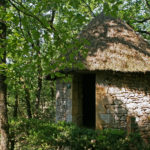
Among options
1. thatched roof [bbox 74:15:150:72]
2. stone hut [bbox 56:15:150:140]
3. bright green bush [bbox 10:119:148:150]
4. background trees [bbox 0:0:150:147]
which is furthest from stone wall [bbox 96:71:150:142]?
background trees [bbox 0:0:150:147]

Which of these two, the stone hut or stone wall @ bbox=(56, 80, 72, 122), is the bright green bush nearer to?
the stone hut

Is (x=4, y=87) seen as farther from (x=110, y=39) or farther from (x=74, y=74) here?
(x=110, y=39)

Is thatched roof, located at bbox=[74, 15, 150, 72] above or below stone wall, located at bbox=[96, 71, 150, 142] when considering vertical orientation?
above

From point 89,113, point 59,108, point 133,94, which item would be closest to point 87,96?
point 89,113

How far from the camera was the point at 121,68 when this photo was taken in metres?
5.05

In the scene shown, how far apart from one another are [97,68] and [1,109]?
9.16ft

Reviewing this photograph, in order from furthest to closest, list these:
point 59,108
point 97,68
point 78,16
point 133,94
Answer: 1. point 59,108
2. point 133,94
3. point 97,68
4. point 78,16

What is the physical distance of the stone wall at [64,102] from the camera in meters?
6.01

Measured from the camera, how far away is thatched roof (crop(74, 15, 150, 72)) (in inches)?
202

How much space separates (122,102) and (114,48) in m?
1.70

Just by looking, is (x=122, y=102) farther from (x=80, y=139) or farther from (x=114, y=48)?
(x=80, y=139)

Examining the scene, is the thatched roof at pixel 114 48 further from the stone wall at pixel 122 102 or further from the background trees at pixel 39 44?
the background trees at pixel 39 44

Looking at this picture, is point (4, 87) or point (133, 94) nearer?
point (4, 87)

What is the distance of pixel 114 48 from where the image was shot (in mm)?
5605
